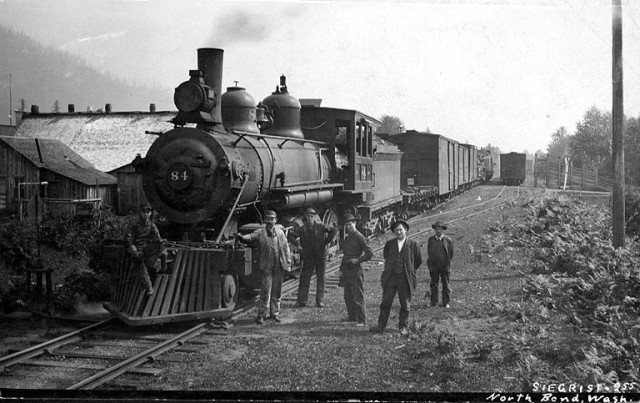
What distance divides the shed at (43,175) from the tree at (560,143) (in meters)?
7.73

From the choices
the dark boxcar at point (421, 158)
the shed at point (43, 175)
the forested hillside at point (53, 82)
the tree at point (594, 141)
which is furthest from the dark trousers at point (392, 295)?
the dark boxcar at point (421, 158)

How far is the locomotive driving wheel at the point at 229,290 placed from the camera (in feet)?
24.4

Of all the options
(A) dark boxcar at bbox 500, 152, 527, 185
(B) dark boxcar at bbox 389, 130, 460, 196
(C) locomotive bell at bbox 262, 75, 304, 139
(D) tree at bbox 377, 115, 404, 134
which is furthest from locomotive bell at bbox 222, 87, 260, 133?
(A) dark boxcar at bbox 500, 152, 527, 185

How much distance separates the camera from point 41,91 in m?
7.30

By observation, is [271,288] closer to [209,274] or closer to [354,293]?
A: [209,274]

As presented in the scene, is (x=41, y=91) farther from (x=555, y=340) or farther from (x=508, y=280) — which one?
(x=508, y=280)

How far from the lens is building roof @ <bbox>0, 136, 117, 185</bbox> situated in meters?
8.59

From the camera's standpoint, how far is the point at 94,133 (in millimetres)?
12211

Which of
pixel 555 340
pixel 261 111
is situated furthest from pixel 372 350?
pixel 261 111

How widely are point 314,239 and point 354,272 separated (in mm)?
1253

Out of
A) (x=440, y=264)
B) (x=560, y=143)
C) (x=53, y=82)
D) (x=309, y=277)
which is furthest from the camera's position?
(x=560, y=143)

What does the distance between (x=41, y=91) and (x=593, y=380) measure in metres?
7.48

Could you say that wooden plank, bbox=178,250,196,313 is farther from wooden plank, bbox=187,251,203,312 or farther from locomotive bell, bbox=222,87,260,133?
locomotive bell, bbox=222,87,260,133

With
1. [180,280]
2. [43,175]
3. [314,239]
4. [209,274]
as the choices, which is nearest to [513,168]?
[314,239]
